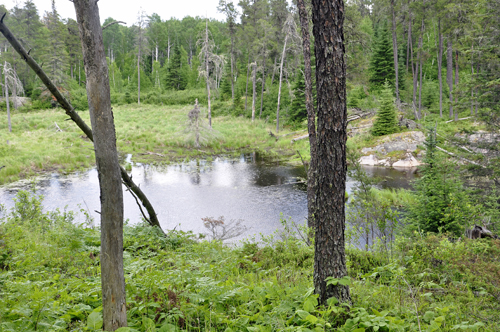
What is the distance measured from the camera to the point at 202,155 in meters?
22.5

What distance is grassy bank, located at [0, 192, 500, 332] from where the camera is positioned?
229 centimetres

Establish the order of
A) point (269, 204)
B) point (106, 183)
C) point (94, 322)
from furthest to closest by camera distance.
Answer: point (269, 204)
point (106, 183)
point (94, 322)

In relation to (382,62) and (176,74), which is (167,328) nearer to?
(382,62)

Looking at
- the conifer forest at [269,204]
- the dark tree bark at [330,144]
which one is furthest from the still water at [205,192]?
the dark tree bark at [330,144]

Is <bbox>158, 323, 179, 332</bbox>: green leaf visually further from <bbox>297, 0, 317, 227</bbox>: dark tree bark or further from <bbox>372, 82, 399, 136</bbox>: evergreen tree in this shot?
<bbox>372, 82, 399, 136</bbox>: evergreen tree

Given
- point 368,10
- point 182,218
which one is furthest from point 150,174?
point 368,10

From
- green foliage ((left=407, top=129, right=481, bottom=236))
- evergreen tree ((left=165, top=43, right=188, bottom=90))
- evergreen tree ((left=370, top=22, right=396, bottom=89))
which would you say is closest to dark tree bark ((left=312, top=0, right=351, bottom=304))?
green foliage ((left=407, top=129, right=481, bottom=236))

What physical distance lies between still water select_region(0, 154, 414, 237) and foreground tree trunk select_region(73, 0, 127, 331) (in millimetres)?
5979

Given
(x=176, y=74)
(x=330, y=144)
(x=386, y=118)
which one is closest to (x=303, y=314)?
(x=330, y=144)

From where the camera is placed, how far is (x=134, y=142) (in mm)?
22984

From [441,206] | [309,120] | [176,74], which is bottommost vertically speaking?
[441,206]

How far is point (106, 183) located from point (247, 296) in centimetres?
163

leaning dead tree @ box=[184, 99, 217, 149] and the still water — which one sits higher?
leaning dead tree @ box=[184, 99, 217, 149]

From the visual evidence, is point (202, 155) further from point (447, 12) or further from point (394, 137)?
point (447, 12)
